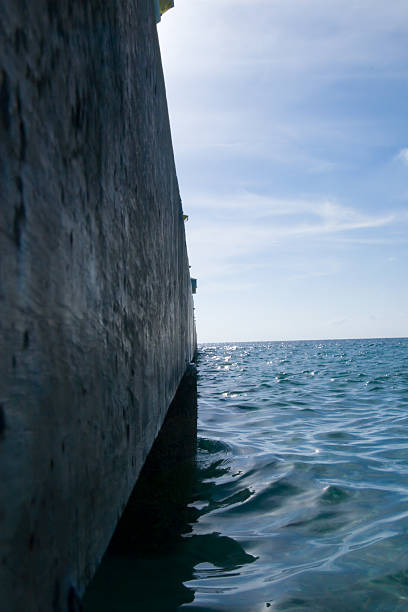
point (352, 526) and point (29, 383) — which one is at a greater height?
point (29, 383)

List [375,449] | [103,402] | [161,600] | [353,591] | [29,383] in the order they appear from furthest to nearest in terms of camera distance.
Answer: [375,449]
[353,591]
[161,600]
[103,402]
[29,383]

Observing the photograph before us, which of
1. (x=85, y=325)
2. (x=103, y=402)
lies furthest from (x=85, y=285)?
(x=103, y=402)

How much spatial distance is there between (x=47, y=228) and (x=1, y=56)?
324 millimetres

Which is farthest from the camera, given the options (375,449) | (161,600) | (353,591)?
(375,449)

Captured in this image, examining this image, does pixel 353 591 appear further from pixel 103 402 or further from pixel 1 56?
pixel 1 56

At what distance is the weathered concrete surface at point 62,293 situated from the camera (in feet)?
2.60

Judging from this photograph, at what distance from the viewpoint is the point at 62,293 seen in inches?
41.9

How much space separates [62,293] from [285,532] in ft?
8.60

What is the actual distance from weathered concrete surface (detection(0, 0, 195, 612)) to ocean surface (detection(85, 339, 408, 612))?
68 centimetres

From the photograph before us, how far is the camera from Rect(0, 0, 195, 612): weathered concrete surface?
2.60 ft

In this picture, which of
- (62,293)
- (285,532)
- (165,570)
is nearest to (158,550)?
(165,570)

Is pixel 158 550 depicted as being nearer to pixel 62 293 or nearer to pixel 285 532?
pixel 285 532

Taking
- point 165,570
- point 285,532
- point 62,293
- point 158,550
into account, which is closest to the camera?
point 62,293

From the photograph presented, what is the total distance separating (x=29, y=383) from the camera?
0.86m
